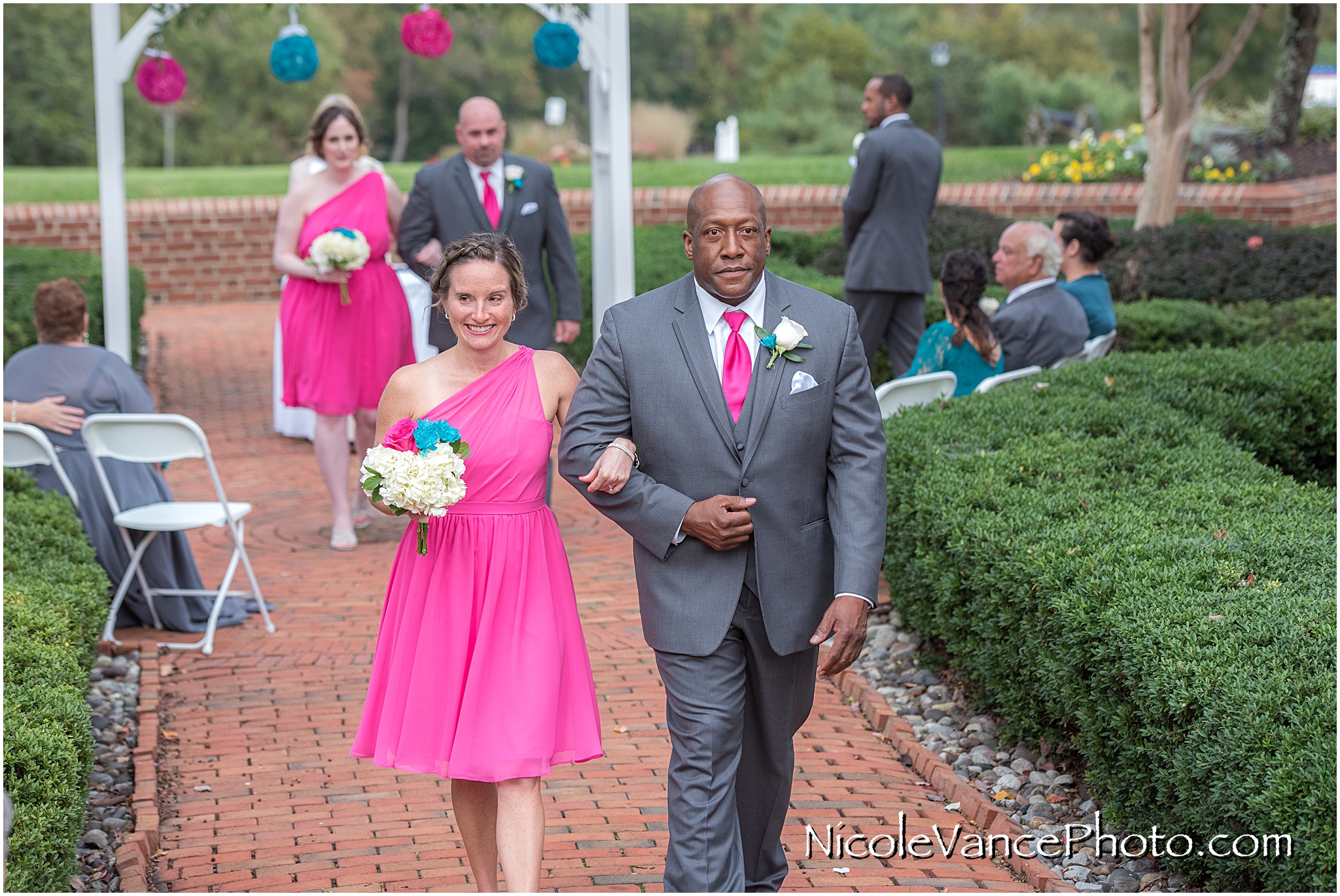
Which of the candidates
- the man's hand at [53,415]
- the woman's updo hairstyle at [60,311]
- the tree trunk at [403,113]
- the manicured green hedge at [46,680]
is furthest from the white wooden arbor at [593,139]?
the tree trunk at [403,113]

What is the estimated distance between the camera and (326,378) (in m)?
6.84

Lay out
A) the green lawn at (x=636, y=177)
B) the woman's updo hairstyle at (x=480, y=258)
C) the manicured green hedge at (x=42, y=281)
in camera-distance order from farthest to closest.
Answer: the green lawn at (x=636, y=177) → the manicured green hedge at (x=42, y=281) → the woman's updo hairstyle at (x=480, y=258)

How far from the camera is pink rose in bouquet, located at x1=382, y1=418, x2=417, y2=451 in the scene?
3242 mm

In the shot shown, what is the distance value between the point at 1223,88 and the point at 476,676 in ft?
115

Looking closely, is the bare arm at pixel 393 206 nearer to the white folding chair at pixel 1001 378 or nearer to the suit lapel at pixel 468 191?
the suit lapel at pixel 468 191

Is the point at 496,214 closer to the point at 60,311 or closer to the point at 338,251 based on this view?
the point at 338,251

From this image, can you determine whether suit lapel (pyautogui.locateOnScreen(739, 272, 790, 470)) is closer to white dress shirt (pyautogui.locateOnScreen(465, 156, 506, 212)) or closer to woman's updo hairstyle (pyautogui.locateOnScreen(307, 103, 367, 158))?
white dress shirt (pyautogui.locateOnScreen(465, 156, 506, 212))

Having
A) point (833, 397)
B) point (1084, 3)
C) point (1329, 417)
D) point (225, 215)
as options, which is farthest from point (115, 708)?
point (1084, 3)

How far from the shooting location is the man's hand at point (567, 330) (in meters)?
6.44

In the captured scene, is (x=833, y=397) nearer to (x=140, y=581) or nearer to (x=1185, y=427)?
(x=1185, y=427)

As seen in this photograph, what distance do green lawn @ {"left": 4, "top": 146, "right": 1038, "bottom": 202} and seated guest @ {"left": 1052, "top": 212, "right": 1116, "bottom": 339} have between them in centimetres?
1215

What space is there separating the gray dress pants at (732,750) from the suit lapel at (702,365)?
1.29 ft

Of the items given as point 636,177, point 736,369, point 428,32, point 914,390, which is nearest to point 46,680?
point 736,369

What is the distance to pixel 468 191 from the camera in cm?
647
